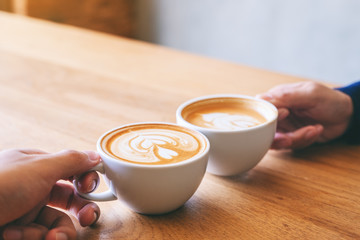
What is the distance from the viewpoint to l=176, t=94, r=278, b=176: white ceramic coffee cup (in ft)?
2.16

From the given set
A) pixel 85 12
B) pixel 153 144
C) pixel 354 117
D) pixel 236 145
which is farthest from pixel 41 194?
pixel 85 12

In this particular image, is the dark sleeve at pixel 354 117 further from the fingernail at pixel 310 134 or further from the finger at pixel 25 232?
the finger at pixel 25 232

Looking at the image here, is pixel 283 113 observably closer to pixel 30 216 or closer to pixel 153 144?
pixel 153 144

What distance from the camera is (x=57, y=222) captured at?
0.56 metres

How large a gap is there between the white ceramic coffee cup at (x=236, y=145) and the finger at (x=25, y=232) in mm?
264

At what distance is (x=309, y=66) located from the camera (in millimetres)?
2994

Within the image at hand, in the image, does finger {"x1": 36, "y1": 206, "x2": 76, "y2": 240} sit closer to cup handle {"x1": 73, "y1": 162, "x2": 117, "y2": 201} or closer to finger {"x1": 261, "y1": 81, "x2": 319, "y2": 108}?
cup handle {"x1": 73, "y1": 162, "x2": 117, "y2": 201}

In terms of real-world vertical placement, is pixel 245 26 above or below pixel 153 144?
below

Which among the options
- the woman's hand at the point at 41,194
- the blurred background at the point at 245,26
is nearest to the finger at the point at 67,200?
the woman's hand at the point at 41,194

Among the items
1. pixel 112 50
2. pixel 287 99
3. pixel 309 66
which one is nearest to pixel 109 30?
pixel 309 66

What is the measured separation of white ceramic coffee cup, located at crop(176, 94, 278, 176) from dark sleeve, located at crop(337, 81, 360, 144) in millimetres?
263

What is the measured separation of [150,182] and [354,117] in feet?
1.90

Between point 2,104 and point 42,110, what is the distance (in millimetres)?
111

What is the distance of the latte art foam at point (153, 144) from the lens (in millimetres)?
589
